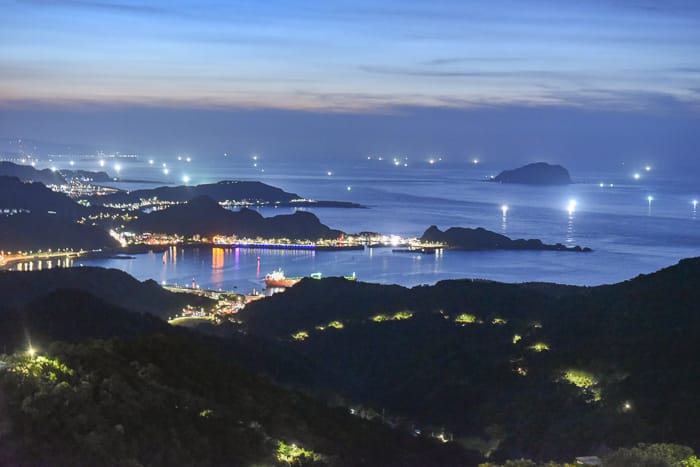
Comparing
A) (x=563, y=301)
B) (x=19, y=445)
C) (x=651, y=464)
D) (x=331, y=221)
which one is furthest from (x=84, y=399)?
(x=331, y=221)

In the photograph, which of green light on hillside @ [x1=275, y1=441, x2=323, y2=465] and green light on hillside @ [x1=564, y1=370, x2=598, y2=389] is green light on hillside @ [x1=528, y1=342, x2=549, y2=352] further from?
green light on hillside @ [x1=275, y1=441, x2=323, y2=465]

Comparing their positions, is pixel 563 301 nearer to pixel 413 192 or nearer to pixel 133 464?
pixel 133 464

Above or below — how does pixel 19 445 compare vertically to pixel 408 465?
above

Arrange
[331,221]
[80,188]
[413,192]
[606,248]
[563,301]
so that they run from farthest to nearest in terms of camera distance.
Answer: [413,192], [80,188], [331,221], [606,248], [563,301]

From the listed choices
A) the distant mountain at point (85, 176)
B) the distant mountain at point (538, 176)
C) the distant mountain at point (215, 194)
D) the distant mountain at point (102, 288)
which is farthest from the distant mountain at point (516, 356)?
the distant mountain at point (538, 176)

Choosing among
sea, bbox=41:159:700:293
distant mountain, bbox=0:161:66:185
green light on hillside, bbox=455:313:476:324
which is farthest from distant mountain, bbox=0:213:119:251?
distant mountain, bbox=0:161:66:185

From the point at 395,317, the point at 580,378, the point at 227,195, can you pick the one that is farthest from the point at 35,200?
the point at 580,378
